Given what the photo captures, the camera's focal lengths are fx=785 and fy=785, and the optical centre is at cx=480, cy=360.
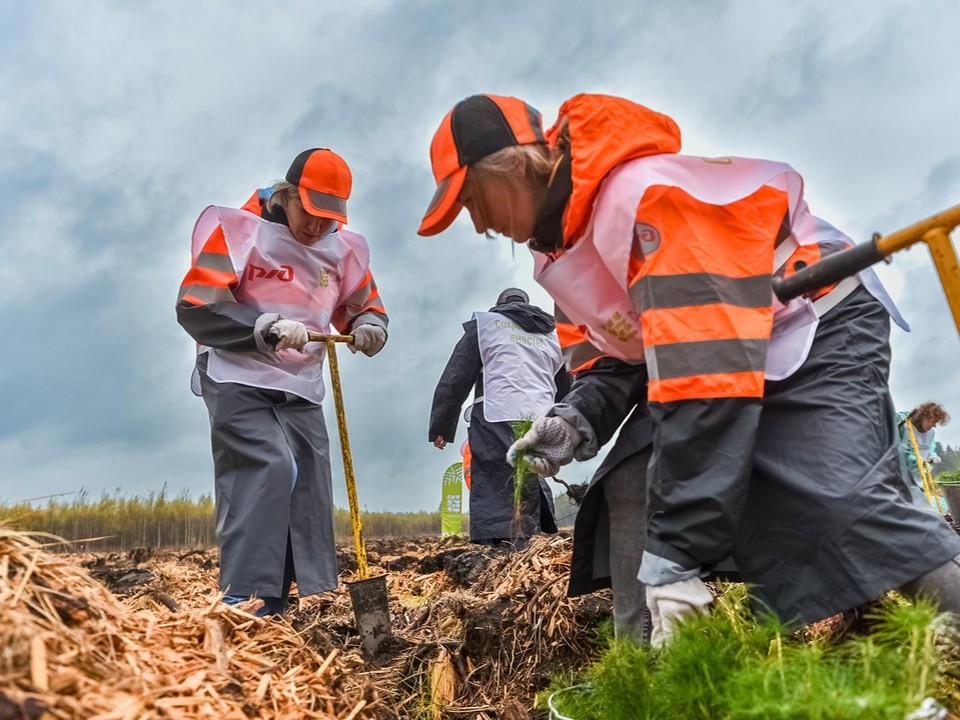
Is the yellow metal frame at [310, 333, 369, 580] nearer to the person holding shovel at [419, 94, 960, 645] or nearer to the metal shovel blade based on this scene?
the metal shovel blade

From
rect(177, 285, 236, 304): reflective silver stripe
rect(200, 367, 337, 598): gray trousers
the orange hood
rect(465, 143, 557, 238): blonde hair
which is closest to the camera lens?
the orange hood

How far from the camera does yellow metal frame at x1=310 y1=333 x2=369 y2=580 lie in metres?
4.23

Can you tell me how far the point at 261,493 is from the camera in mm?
3926

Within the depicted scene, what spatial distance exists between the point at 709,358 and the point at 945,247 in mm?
547

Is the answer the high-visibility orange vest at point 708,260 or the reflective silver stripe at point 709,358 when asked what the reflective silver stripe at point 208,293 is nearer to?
the high-visibility orange vest at point 708,260

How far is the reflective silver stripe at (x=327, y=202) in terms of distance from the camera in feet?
13.9

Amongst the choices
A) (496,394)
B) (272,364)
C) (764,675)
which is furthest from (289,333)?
(764,675)

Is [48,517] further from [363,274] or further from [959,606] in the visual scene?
[959,606]

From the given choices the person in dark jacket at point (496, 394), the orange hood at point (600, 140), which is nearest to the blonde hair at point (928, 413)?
the person in dark jacket at point (496, 394)

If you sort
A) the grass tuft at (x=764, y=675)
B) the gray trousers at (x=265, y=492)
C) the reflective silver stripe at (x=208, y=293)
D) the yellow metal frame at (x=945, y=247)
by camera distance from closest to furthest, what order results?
the grass tuft at (x=764, y=675) < the yellow metal frame at (x=945, y=247) < the gray trousers at (x=265, y=492) < the reflective silver stripe at (x=208, y=293)

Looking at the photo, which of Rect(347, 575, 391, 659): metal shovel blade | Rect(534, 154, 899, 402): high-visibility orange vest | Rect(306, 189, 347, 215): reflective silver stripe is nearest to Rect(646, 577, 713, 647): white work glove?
Rect(534, 154, 899, 402): high-visibility orange vest

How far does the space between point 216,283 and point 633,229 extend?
2682 mm

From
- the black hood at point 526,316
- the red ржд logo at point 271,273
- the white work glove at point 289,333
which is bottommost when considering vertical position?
the white work glove at point 289,333

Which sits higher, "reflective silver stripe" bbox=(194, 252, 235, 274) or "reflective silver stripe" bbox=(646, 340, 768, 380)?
"reflective silver stripe" bbox=(194, 252, 235, 274)
